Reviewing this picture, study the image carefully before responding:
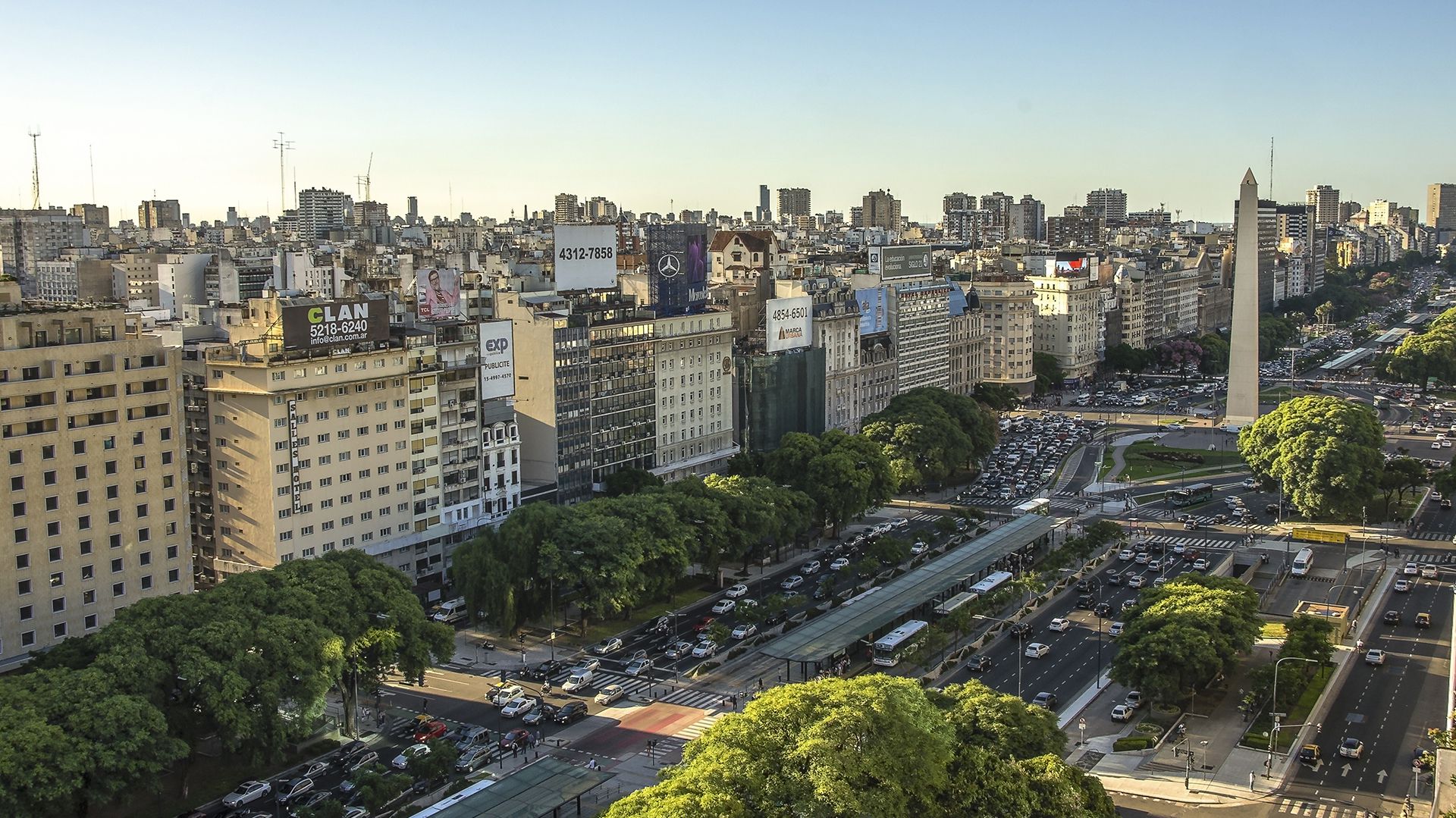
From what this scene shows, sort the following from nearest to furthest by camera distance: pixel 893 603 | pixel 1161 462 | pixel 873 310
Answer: pixel 893 603 → pixel 1161 462 → pixel 873 310

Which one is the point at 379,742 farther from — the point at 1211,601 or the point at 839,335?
the point at 839,335

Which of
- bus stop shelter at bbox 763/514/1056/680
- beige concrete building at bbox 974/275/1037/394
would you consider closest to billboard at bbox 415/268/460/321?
bus stop shelter at bbox 763/514/1056/680

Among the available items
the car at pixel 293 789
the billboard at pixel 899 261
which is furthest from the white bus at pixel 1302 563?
the car at pixel 293 789

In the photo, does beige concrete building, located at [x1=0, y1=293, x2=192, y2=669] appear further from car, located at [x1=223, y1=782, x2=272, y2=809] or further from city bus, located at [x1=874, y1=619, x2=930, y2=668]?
city bus, located at [x1=874, y1=619, x2=930, y2=668]

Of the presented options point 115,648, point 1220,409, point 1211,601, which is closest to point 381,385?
point 115,648

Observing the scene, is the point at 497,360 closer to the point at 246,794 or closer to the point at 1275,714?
the point at 246,794

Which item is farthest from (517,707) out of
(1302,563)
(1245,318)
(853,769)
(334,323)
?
(1245,318)
